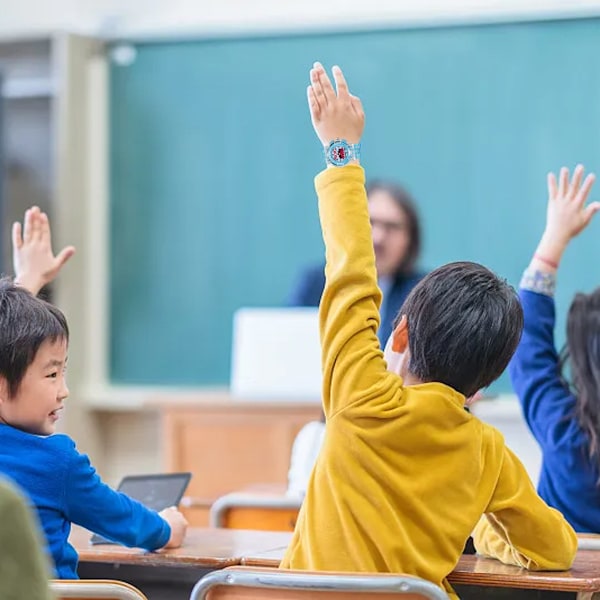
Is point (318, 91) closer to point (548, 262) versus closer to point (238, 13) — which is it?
point (548, 262)

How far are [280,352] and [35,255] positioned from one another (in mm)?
1688

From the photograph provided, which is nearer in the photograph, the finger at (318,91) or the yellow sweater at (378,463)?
the yellow sweater at (378,463)

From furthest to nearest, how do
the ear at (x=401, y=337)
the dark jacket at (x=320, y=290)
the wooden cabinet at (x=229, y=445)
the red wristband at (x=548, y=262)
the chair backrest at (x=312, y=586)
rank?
the wooden cabinet at (x=229, y=445)
the dark jacket at (x=320, y=290)
the red wristband at (x=548, y=262)
the ear at (x=401, y=337)
the chair backrest at (x=312, y=586)

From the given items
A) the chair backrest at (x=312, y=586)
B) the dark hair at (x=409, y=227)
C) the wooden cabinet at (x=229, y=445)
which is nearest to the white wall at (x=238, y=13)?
the dark hair at (x=409, y=227)

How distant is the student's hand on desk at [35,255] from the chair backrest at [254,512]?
2.35ft

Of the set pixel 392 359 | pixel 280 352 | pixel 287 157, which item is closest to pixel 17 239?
pixel 392 359

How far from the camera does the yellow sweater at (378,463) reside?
1.83 meters

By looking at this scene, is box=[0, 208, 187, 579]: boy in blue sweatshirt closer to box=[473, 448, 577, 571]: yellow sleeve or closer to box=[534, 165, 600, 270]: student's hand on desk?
box=[473, 448, 577, 571]: yellow sleeve

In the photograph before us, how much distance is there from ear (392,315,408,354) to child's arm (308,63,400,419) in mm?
50

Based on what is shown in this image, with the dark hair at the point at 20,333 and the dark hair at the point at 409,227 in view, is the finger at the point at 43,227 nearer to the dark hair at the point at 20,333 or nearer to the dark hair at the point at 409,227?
the dark hair at the point at 20,333

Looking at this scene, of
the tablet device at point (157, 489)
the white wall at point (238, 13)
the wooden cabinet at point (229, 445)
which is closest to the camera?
the tablet device at point (157, 489)

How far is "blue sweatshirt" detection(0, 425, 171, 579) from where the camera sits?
6.57 feet

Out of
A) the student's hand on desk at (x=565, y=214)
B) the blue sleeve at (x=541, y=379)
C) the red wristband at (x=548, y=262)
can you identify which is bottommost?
the blue sleeve at (x=541, y=379)

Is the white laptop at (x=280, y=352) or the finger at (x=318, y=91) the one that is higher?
the finger at (x=318, y=91)
